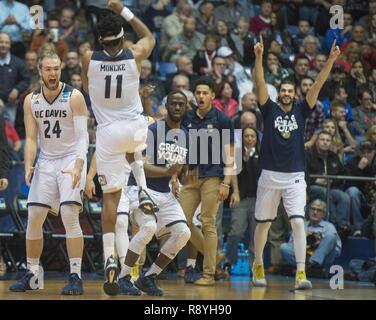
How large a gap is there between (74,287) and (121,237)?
1094 millimetres

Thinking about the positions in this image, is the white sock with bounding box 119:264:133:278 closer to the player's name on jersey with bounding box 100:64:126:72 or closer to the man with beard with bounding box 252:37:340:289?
the player's name on jersey with bounding box 100:64:126:72

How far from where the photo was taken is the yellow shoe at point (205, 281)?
12078 millimetres

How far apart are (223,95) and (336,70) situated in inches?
110

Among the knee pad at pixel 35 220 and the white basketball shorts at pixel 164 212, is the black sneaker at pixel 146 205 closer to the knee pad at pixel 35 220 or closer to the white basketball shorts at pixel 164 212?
the white basketball shorts at pixel 164 212

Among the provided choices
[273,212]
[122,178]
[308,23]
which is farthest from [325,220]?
[308,23]

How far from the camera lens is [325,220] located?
14219 millimetres

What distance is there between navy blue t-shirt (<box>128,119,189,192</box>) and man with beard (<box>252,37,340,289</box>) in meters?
1.46

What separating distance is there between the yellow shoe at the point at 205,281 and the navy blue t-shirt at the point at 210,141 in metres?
1.25

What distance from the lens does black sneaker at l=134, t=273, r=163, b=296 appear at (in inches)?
406

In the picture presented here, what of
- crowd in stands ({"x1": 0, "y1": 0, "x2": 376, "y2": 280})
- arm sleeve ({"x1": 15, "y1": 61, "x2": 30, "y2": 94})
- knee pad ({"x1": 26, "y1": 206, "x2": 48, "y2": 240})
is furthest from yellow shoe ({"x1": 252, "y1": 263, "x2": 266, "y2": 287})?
arm sleeve ({"x1": 15, "y1": 61, "x2": 30, "y2": 94})

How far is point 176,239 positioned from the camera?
1058cm

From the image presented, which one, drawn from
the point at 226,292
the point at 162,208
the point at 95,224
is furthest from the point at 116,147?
the point at 95,224

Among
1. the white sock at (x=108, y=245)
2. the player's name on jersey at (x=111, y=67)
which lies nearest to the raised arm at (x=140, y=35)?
the player's name on jersey at (x=111, y=67)
